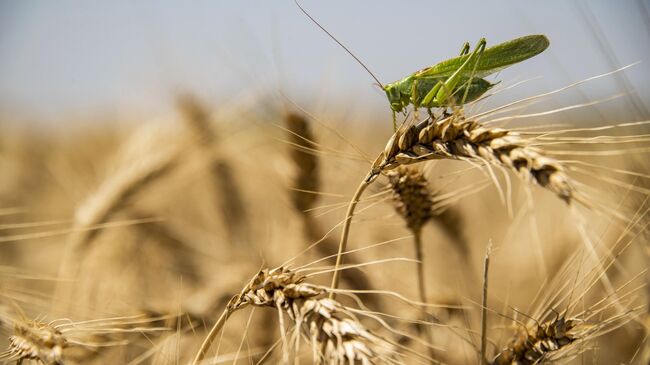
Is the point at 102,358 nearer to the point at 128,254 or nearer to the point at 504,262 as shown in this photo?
the point at 128,254

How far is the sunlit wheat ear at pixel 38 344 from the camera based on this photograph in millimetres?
1020

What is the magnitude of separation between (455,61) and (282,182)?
0.83 m

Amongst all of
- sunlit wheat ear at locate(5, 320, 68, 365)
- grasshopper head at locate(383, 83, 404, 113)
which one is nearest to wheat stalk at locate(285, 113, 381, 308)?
grasshopper head at locate(383, 83, 404, 113)

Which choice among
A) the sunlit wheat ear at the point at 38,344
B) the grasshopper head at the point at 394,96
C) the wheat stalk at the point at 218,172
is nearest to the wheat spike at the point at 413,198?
the grasshopper head at the point at 394,96

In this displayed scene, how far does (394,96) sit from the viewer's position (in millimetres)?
1531

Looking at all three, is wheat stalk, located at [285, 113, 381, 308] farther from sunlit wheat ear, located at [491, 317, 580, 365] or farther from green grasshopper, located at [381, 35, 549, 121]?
sunlit wheat ear, located at [491, 317, 580, 365]

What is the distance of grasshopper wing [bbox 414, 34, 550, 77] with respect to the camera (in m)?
1.30

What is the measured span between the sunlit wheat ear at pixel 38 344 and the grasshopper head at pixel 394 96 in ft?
3.31

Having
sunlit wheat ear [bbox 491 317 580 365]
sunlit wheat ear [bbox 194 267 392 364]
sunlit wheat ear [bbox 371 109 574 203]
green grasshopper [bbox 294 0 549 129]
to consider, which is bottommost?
sunlit wheat ear [bbox 491 317 580 365]

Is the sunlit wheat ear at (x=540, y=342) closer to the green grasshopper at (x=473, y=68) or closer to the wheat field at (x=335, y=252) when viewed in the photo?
the wheat field at (x=335, y=252)

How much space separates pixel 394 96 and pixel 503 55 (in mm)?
324

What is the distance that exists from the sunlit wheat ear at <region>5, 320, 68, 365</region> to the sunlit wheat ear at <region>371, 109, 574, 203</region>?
71 cm

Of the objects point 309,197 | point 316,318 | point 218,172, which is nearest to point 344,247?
point 316,318

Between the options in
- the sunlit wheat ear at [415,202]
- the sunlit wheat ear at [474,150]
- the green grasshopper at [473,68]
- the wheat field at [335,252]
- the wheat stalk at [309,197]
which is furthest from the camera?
the wheat stalk at [309,197]
